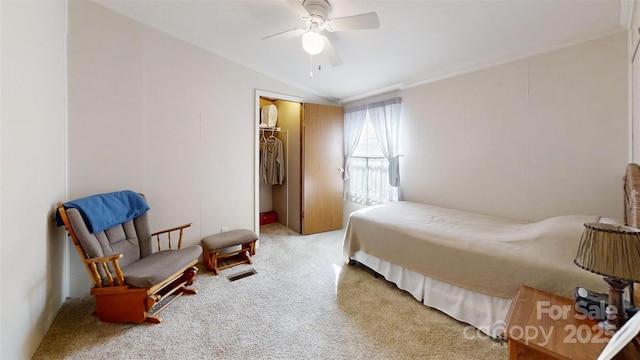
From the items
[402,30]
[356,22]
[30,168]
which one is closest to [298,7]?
[356,22]

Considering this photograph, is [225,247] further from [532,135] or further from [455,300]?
[532,135]

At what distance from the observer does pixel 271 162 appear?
175 inches

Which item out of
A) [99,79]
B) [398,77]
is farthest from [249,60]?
[398,77]

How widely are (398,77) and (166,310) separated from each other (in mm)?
3551

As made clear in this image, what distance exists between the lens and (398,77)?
3.25m

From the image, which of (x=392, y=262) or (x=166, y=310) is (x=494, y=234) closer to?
(x=392, y=262)

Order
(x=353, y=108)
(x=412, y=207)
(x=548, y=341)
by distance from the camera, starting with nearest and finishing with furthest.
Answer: (x=548, y=341) < (x=412, y=207) < (x=353, y=108)

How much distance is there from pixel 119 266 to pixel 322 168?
9.14 feet

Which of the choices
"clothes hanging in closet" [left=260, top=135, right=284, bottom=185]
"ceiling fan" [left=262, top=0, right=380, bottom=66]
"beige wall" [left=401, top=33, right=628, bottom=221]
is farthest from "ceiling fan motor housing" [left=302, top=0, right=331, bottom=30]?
"clothes hanging in closet" [left=260, top=135, right=284, bottom=185]

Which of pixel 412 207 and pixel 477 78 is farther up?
pixel 477 78

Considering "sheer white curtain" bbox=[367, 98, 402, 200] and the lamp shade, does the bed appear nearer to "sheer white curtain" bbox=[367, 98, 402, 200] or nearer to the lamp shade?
the lamp shade

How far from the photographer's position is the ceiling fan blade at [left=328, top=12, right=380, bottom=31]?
1.75 meters

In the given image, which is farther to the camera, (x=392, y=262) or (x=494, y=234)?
(x=392, y=262)

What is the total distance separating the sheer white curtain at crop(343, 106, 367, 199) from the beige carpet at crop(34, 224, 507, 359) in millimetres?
2021
